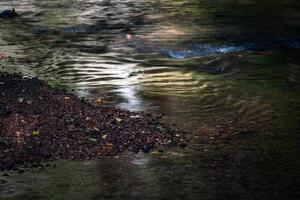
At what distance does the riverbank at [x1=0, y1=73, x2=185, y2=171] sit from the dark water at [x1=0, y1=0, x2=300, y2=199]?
1.29 ft

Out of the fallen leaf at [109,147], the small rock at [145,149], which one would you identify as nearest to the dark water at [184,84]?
the small rock at [145,149]

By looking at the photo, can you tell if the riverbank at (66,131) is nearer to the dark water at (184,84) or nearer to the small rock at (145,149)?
the small rock at (145,149)

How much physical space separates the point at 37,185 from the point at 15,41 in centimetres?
1789

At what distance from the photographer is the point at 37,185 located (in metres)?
9.49

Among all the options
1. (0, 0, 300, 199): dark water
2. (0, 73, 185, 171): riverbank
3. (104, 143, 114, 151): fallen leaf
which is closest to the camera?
(0, 0, 300, 199): dark water

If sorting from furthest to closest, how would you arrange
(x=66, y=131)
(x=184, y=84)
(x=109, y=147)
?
(x=184, y=84) < (x=66, y=131) < (x=109, y=147)

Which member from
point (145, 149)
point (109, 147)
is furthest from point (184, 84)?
point (109, 147)

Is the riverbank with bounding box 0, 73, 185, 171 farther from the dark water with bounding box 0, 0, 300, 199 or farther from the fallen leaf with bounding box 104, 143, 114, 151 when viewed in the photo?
the dark water with bounding box 0, 0, 300, 199

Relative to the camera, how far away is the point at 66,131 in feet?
37.6

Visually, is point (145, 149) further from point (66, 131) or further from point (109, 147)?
point (66, 131)

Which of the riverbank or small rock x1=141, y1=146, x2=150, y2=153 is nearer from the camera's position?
the riverbank

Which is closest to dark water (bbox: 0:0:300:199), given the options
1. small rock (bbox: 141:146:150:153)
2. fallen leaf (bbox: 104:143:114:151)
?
small rock (bbox: 141:146:150:153)

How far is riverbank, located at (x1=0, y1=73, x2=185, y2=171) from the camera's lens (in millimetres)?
10648

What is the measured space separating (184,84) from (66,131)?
651 cm
